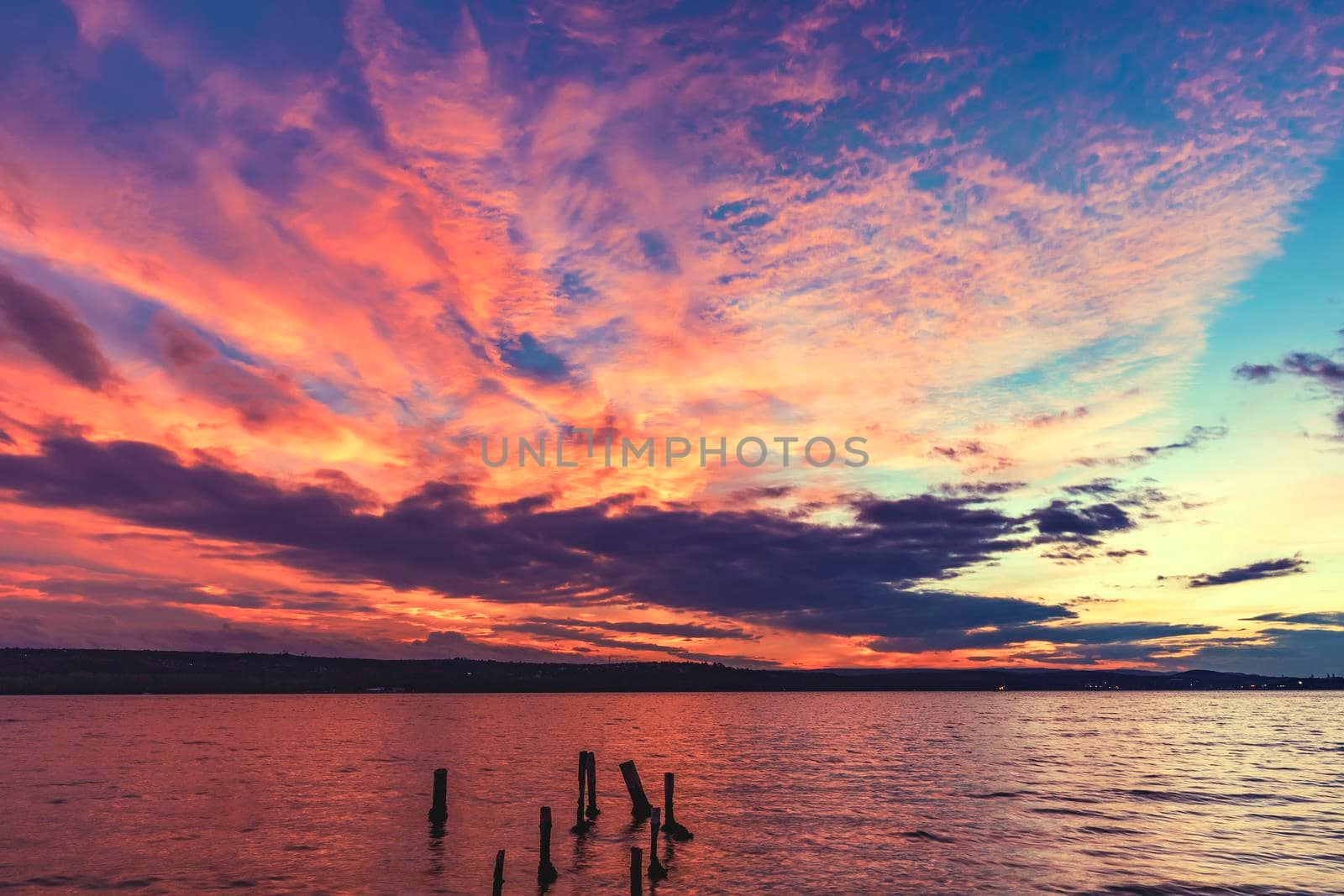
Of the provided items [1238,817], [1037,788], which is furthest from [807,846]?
[1037,788]

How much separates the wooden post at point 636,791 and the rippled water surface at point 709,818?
1.16 metres

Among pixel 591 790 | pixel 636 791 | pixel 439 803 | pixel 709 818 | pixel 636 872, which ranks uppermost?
pixel 636 872

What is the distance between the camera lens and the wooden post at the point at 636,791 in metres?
43.5

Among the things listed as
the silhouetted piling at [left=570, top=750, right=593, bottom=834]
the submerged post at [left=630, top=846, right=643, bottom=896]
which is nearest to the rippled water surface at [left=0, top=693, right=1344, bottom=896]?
the silhouetted piling at [left=570, top=750, right=593, bottom=834]

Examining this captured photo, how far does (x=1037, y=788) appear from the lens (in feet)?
219

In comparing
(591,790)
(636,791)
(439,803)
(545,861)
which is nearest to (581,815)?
(636,791)

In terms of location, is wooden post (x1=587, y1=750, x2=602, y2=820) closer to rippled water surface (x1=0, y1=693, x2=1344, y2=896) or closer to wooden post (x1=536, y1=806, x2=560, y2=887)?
rippled water surface (x1=0, y1=693, x2=1344, y2=896)

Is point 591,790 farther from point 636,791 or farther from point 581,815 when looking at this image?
point 636,791

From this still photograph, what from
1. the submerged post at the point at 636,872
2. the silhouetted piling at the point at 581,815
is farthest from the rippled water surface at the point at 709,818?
the submerged post at the point at 636,872

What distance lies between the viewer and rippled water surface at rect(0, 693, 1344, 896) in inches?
1410

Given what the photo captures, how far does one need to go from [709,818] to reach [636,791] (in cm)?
775

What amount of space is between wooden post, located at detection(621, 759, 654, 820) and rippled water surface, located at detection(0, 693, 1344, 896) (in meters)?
1.16

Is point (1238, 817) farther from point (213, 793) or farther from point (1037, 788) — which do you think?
point (213, 793)

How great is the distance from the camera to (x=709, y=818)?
5022 centimetres
